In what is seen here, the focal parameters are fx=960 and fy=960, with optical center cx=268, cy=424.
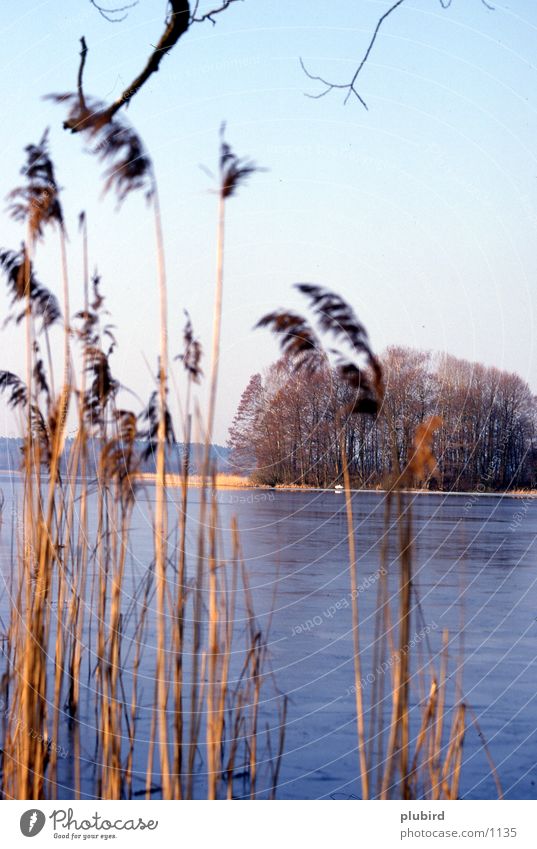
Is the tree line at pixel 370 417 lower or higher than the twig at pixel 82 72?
lower

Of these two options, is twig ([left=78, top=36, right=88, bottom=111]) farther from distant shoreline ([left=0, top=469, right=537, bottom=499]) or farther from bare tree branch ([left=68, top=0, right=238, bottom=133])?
distant shoreline ([left=0, top=469, right=537, bottom=499])

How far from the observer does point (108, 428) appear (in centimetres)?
269

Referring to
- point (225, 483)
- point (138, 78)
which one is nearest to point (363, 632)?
point (225, 483)

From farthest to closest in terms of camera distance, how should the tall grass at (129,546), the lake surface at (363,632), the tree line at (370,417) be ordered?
the tree line at (370,417)
the lake surface at (363,632)
the tall grass at (129,546)

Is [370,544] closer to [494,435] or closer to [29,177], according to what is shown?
[494,435]

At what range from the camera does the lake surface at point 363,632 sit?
332 centimetres

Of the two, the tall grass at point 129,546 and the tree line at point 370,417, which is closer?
the tall grass at point 129,546

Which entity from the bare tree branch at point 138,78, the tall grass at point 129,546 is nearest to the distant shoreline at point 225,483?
the tall grass at point 129,546

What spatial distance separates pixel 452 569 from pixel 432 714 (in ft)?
22.6

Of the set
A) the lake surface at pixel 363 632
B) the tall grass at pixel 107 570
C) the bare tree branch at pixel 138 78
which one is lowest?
the lake surface at pixel 363 632

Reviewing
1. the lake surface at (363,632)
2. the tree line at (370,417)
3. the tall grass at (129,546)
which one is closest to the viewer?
the tall grass at (129,546)

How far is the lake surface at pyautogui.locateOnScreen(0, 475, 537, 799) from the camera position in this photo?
10.9 ft
